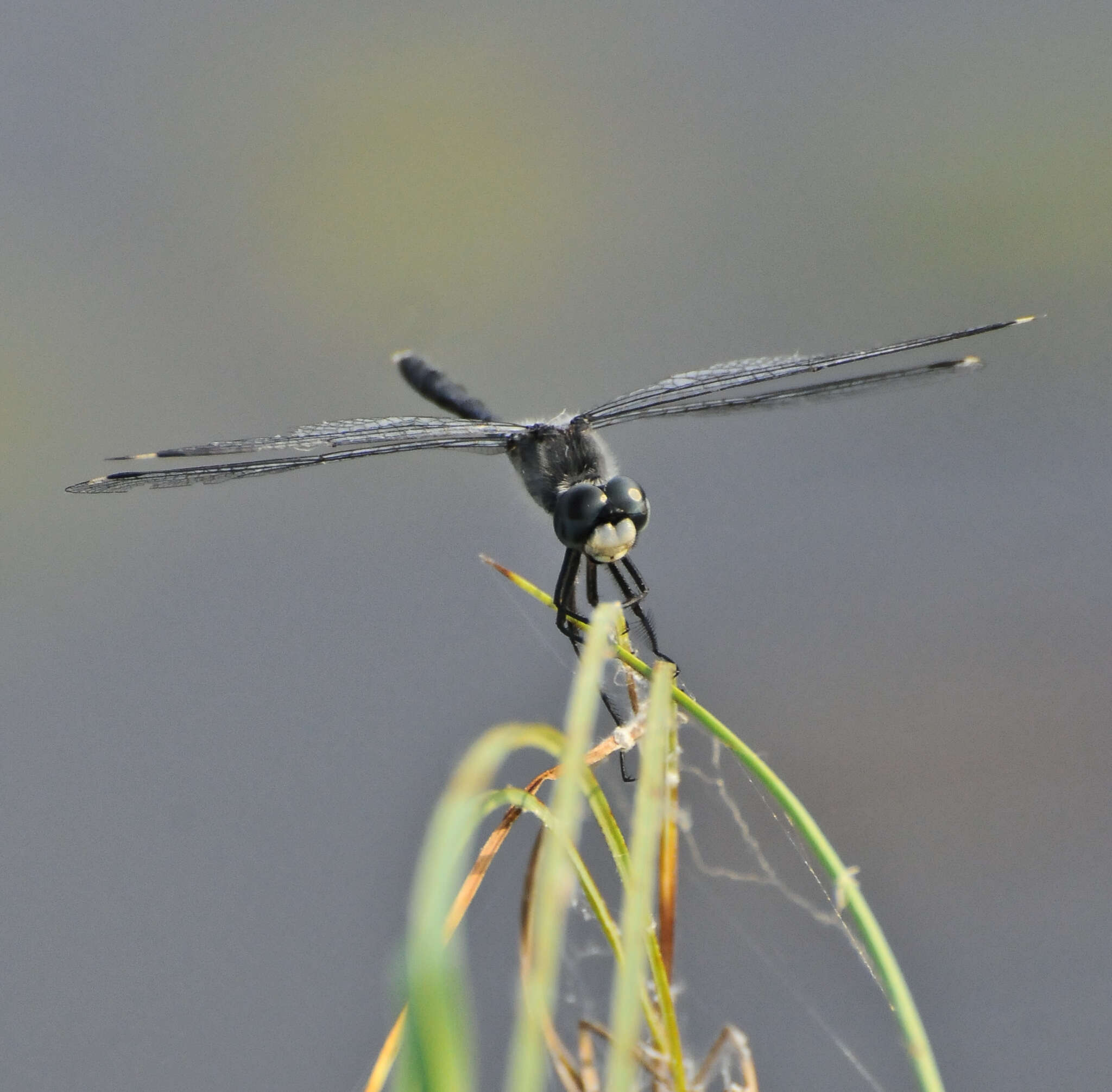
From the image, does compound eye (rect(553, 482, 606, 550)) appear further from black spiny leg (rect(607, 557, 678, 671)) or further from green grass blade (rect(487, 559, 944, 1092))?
green grass blade (rect(487, 559, 944, 1092))

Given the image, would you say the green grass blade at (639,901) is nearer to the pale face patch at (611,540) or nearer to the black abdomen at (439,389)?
the pale face patch at (611,540)

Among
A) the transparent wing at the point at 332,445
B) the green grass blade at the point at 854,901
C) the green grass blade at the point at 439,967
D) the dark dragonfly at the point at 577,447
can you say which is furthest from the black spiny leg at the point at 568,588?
the green grass blade at the point at 439,967

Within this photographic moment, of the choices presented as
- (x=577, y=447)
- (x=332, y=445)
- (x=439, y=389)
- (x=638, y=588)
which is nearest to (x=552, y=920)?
(x=638, y=588)

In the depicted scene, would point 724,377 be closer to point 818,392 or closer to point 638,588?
point 818,392

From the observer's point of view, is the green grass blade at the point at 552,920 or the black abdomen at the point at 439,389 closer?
the green grass blade at the point at 552,920

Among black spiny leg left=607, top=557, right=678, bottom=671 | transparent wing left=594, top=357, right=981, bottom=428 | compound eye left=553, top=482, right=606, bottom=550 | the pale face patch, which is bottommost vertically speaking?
black spiny leg left=607, top=557, right=678, bottom=671

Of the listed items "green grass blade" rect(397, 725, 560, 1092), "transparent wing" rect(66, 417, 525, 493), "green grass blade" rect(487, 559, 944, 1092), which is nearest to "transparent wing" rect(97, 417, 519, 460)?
"transparent wing" rect(66, 417, 525, 493)
